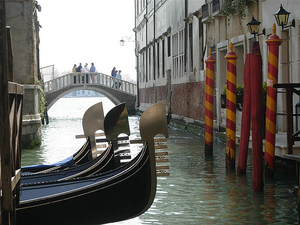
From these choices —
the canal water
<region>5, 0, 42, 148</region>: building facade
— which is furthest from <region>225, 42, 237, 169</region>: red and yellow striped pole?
<region>5, 0, 42, 148</region>: building facade

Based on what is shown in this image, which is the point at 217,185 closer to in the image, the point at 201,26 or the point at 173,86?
the point at 201,26

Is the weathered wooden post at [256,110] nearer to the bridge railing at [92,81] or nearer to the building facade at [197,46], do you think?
the building facade at [197,46]

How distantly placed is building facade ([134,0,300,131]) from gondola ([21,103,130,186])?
1.97 metres

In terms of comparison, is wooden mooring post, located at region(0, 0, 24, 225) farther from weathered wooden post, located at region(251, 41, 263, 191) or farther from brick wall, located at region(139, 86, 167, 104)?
brick wall, located at region(139, 86, 167, 104)

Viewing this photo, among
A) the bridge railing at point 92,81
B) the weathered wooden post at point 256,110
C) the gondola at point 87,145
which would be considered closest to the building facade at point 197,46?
the weathered wooden post at point 256,110

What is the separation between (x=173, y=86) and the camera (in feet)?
48.5

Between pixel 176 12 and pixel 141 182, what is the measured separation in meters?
10.7

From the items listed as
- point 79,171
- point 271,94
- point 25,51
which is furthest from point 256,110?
point 25,51

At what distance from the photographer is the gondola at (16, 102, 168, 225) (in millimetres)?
3617

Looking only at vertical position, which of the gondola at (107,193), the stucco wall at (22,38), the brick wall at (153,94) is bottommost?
the gondola at (107,193)

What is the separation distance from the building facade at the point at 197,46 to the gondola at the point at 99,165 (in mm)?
1966

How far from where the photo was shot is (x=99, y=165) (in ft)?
14.8

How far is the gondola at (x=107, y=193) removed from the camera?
3.62 metres

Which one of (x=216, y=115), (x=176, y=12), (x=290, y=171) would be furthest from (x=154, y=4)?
(x=290, y=171)
